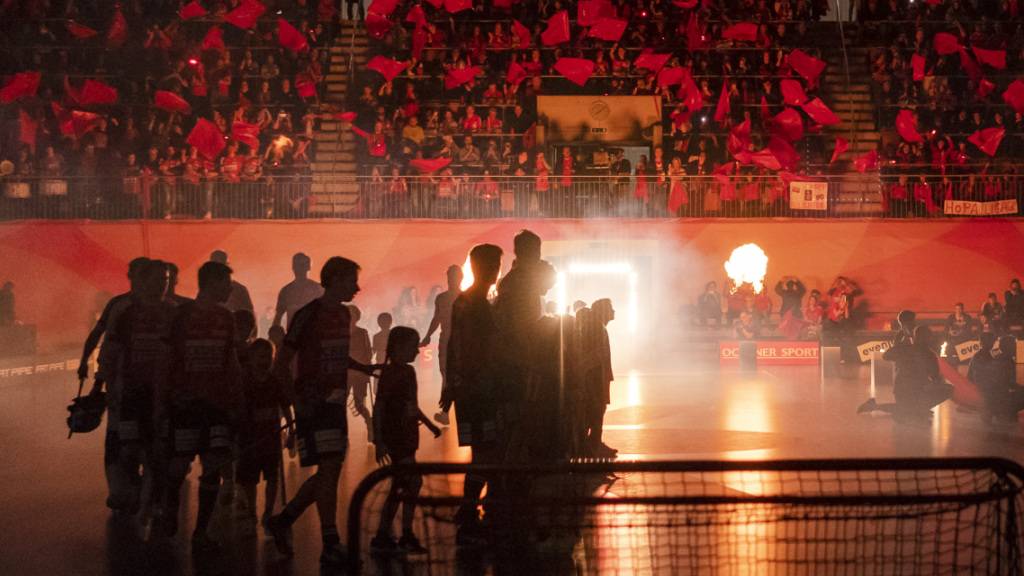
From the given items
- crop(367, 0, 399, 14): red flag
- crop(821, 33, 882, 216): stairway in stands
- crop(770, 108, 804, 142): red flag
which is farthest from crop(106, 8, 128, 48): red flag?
crop(821, 33, 882, 216): stairway in stands

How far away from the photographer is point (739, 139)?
3077 cm

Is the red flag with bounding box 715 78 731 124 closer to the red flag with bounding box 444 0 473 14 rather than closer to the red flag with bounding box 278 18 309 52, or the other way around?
the red flag with bounding box 444 0 473 14

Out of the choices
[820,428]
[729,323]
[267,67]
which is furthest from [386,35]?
[820,428]

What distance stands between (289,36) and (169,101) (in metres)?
3.77

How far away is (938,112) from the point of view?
32.7 metres

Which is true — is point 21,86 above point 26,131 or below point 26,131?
above

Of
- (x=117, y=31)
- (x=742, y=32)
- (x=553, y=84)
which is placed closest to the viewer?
(x=117, y=31)

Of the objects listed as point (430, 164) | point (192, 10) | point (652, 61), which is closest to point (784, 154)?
point (652, 61)

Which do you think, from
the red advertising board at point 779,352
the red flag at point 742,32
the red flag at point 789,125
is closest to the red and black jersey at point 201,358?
the red advertising board at point 779,352

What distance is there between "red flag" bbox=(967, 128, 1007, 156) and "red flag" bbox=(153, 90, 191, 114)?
19968 mm

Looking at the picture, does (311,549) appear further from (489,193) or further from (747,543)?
(489,193)

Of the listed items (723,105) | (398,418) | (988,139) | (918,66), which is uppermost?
(918,66)

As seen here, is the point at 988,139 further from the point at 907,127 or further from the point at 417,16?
the point at 417,16

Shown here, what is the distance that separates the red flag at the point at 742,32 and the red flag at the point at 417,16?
827 centimetres
